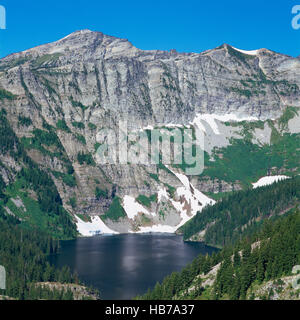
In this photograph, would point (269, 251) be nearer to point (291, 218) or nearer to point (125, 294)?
point (291, 218)

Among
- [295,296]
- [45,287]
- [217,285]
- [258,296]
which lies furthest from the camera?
[45,287]

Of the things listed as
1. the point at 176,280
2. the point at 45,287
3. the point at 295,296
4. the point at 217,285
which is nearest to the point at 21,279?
the point at 45,287

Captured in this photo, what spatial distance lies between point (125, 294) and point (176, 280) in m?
26.7

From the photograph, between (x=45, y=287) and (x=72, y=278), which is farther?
(x=72, y=278)

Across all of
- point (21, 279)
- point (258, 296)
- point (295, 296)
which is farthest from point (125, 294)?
point (295, 296)

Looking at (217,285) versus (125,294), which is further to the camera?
(125,294)

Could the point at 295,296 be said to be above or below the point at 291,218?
below

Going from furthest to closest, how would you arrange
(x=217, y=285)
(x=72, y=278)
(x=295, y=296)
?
(x=72, y=278)
(x=217, y=285)
(x=295, y=296)

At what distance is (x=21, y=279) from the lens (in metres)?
169
